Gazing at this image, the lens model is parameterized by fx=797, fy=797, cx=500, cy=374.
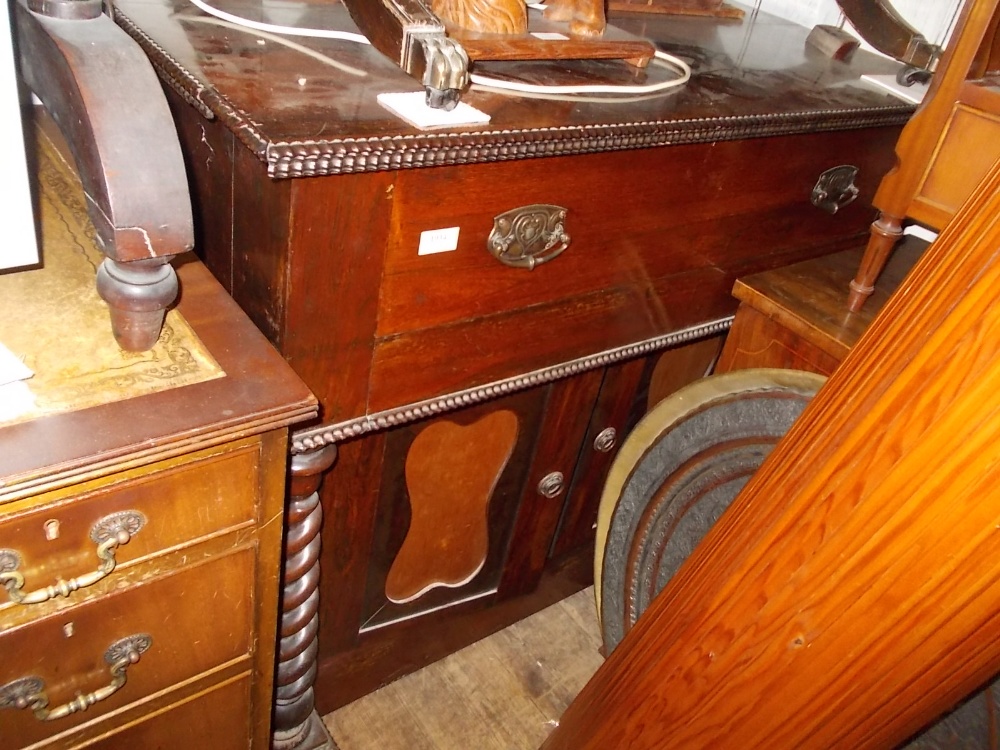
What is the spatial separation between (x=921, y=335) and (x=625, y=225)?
484 mm

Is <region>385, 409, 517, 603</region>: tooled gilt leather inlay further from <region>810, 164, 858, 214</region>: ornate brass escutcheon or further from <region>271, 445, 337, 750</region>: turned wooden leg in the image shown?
<region>810, 164, 858, 214</region>: ornate brass escutcheon

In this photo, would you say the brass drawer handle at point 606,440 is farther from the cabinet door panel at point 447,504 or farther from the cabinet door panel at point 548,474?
the cabinet door panel at point 447,504

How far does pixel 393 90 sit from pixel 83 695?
66 centimetres

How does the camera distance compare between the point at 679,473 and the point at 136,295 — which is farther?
the point at 679,473

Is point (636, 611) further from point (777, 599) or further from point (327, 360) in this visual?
point (327, 360)

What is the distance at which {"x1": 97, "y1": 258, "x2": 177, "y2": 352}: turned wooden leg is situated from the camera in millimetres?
648

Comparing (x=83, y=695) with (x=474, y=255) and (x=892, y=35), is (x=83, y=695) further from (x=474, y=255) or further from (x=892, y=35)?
(x=892, y=35)

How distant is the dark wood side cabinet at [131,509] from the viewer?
611 millimetres

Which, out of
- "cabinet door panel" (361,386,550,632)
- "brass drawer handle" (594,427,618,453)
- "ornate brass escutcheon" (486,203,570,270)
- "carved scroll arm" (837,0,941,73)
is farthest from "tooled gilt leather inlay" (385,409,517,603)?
"carved scroll arm" (837,0,941,73)

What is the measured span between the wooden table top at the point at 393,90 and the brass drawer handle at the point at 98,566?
31 centimetres

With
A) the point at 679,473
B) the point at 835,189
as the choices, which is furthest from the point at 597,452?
the point at 835,189

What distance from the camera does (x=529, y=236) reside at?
898 mm

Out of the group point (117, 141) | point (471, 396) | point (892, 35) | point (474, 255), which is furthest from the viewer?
point (892, 35)

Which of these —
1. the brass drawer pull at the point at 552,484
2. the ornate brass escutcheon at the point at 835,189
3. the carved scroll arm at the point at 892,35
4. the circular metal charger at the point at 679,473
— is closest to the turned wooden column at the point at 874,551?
the circular metal charger at the point at 679,473
